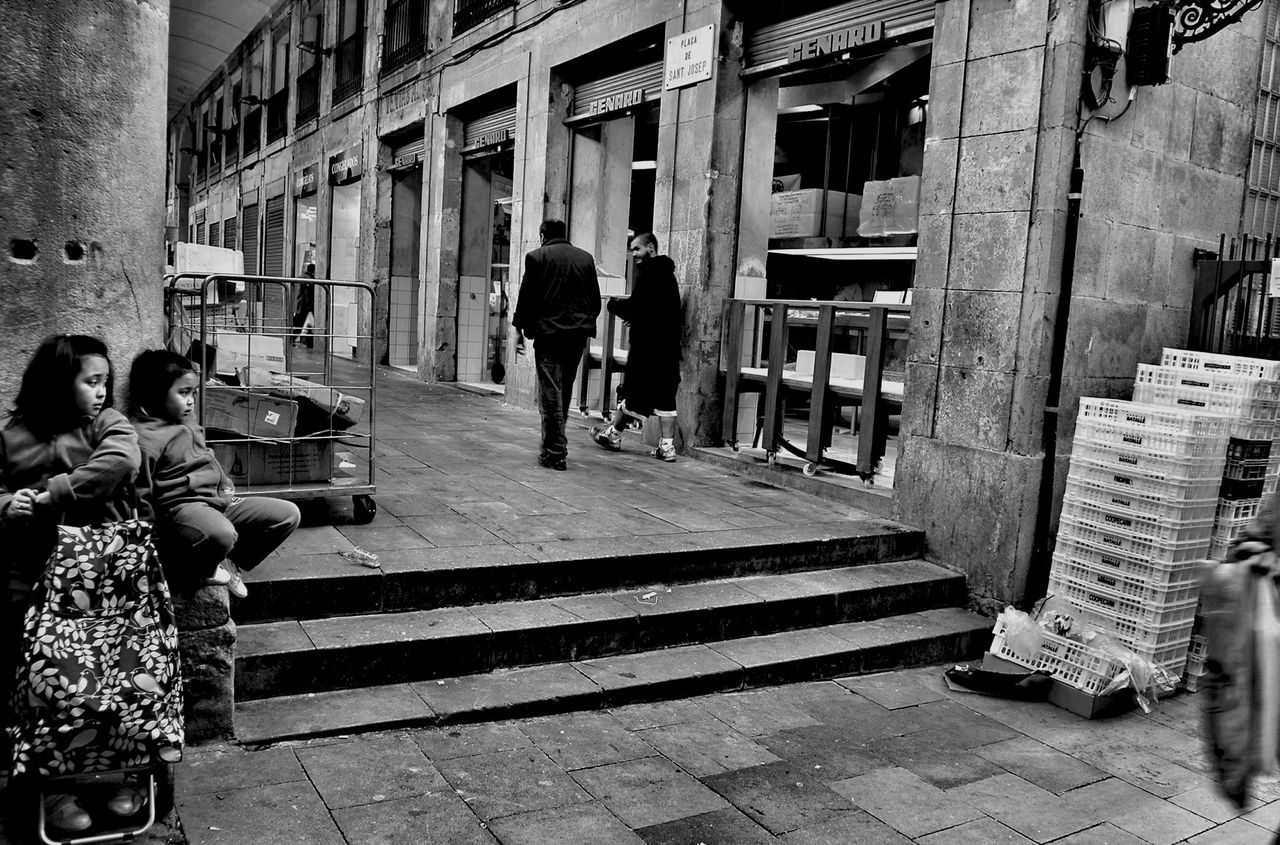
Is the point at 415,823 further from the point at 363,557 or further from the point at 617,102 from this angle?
the point at 617,102

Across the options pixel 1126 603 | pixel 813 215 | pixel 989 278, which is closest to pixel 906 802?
pixel 1126 603

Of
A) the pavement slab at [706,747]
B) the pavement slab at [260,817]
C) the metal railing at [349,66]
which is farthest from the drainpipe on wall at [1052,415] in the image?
the metal railing at [349,66]

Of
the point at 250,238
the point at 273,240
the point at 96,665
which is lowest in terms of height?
the point at 96,665

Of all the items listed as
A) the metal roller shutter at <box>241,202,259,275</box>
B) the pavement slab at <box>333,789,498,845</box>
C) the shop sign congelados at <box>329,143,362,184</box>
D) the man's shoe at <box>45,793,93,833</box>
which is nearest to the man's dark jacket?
the pavement slab at <box>333,789,498,845</box>

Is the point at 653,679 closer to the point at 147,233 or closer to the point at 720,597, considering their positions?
the point at 720,597

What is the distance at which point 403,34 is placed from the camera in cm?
1525

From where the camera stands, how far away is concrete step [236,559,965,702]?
4.13 m

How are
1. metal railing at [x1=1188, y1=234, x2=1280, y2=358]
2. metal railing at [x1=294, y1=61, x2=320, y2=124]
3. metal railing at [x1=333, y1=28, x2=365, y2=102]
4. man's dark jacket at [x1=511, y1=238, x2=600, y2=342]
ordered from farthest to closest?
metal railing at [x1=294, y1=61, x2=320, y2=124]
metal railing at [x1=333, y1=28, x2=365, y2=102]
man's dark jacket at [x1=511, y1=238, x2=600, y2=342]
metal railing at [x1=1188, y1=234, x2=1280, y2=358]

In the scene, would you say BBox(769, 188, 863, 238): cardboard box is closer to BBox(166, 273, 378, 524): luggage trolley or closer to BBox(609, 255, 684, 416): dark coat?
BBox(609, 255, 684, 416): dark coat

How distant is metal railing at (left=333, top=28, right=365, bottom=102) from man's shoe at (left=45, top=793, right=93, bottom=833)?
15.4 meters

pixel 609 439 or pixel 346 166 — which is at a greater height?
pixel 346 166

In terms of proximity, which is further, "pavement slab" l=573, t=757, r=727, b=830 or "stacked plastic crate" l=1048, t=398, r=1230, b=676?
"stacked plastic crate" l=1048, t=398, r=1230, b=676

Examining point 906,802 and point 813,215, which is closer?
point 906,802

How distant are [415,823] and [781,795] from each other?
4.28ft
